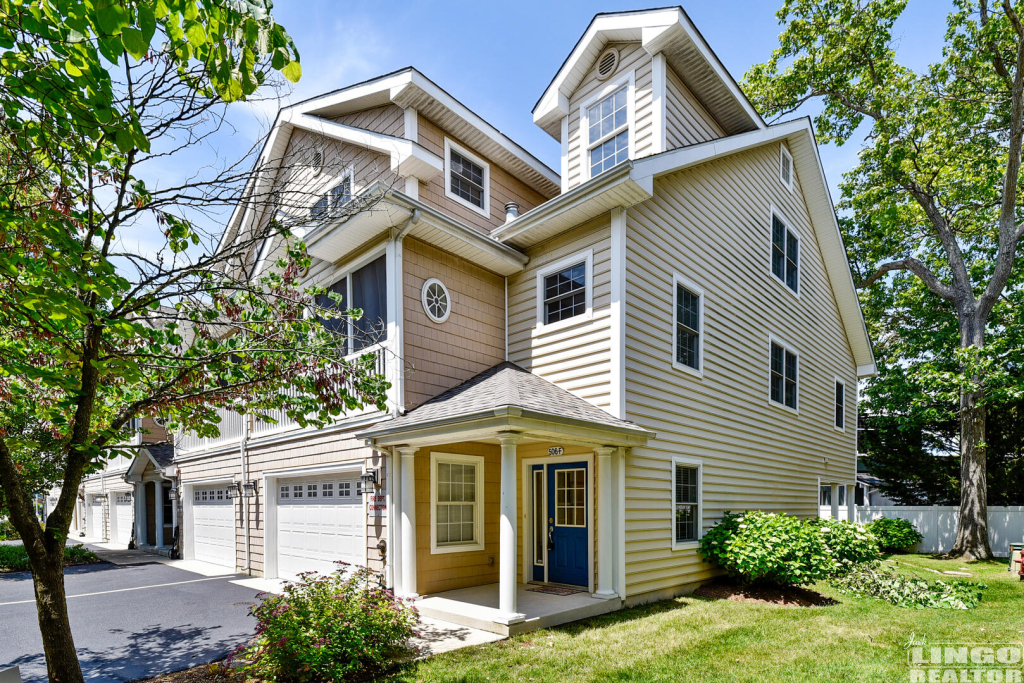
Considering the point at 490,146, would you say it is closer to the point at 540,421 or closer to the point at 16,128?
the point at 540,421

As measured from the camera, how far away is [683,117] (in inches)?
439

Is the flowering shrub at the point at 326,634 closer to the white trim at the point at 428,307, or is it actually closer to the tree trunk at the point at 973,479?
the white trim at the point at 428,307

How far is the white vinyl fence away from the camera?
16391 millimetres

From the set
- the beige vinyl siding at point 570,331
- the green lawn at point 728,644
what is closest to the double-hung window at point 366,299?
the beige vinyl siding at point 570,331

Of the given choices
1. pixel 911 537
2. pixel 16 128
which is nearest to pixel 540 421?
pixel 16 128

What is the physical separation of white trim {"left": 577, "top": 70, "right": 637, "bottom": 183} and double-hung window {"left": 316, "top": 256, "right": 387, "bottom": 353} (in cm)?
449

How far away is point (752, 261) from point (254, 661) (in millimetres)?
11190

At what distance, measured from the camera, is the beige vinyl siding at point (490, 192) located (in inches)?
432

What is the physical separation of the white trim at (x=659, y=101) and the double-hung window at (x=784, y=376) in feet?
18.1

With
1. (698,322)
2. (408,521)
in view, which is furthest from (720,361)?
(408,521)

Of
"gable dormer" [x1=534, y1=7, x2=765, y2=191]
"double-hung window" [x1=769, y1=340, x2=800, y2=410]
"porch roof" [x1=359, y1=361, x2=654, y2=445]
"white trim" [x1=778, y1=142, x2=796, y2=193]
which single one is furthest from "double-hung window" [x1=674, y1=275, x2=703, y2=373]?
"white trim" [x1=778, y1=142, x2=796, y2=193]

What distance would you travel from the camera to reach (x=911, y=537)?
1739 cm

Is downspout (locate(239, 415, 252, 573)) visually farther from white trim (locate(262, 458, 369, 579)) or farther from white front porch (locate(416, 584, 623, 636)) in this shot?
white front porch (locate(416, 584, 623, 636))

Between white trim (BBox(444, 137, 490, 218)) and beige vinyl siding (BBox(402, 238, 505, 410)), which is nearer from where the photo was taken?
beige vinyl siding (BBox(402, 238, 505, 410))
